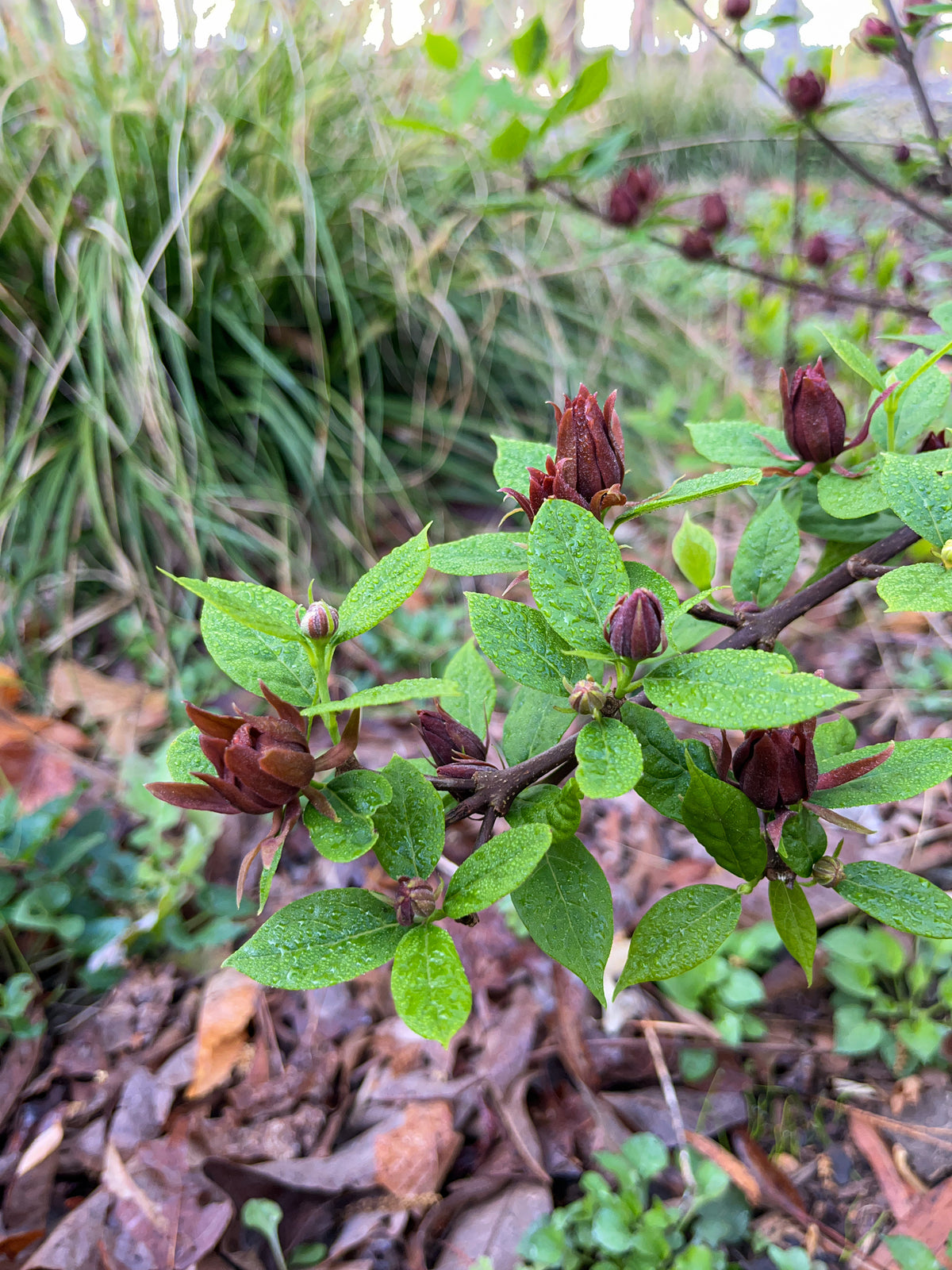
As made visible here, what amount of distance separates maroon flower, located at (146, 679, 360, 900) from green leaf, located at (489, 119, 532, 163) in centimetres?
103

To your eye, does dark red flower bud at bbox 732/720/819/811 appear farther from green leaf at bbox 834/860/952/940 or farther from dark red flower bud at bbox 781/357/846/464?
dark red flower bud at bbox 781/357/846/464

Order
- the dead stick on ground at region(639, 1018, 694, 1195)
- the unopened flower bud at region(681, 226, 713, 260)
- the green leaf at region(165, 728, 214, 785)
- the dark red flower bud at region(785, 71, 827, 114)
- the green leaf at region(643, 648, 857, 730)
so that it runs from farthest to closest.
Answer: the unopened flower bud at region(681, 226, 713, 260)
the dark red flower bud at region(785, 71, 827, 114)
the dead stick on ground at region(639, 1018, 694, 1195)
the green leaf at region(165, 728, 214, 785)
the green leaf at region(643, 648, 857, 730)

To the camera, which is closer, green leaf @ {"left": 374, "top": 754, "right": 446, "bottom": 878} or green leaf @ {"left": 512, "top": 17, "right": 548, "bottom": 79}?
green leaf @ {"left": 374, "top": 754, "right": 446, "bottom": 878}

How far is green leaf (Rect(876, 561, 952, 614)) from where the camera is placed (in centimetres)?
39

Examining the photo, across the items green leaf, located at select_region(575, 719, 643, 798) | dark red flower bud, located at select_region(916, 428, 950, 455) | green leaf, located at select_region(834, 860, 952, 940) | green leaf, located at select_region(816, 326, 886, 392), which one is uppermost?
green leaf, located at select_region(816, 326, 886, 392)

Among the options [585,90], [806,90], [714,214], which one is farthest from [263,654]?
[714,214]

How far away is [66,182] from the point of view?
2.22 meters

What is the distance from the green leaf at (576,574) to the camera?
16.2 inches

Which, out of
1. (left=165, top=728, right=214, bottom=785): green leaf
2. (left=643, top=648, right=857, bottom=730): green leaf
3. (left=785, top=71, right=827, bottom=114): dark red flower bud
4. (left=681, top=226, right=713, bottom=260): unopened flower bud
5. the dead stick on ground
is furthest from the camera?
(left=681, top=226, right=713, bottom=260): unopened flower bud

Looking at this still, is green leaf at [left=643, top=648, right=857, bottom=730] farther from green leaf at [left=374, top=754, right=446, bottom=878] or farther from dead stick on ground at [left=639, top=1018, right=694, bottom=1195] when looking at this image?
dead stick on ground at [left=639, top=1018, right=694, bottom=1195]

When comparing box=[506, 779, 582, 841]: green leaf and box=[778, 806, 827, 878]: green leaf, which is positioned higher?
box=[506, 779, 582, 841]: green leaf

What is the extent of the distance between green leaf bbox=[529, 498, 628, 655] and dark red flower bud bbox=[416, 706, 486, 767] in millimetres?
122

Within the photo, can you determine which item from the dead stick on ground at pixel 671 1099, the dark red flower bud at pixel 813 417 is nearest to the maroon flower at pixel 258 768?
the dark red flower bud at pixel 813 417

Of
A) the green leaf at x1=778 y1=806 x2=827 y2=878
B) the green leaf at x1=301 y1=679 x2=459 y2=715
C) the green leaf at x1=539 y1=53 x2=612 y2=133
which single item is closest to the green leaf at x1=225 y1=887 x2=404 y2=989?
the green leaf at x1=301 y1=679 x2=459 y2=715
